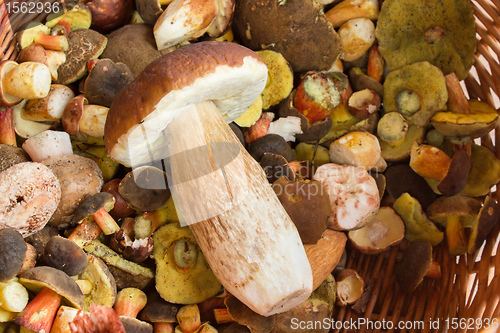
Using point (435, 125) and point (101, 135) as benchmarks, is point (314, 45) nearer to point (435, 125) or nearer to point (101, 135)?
point (435, 125)

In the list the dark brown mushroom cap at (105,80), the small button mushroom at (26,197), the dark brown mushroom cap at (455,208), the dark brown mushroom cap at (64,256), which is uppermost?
the dark brown mushroom cap at (105,80)

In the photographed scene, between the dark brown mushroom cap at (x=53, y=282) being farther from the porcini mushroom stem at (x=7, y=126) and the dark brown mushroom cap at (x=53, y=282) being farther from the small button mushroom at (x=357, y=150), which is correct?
the small button mushroom at (x=357, y=150)

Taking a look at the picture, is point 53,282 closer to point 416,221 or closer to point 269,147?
point 269,147

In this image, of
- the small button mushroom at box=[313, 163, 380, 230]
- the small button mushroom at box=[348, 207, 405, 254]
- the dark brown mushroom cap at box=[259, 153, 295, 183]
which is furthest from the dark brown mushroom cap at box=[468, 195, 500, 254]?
the dark brown mushroom cap at box=[259, 153, 295, 183]

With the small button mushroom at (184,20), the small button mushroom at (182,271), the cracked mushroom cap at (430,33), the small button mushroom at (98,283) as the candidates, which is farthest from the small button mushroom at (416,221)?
the small button mushroom at (98,283)

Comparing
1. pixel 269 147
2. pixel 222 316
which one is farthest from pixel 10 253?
pixel 269 147

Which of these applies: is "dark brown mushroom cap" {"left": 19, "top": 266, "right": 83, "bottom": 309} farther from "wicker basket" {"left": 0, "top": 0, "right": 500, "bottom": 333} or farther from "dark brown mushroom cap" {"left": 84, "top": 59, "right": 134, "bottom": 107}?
"wicker basket" {"left": 0, "top": 0, "right": 500, "bottom": 333}
